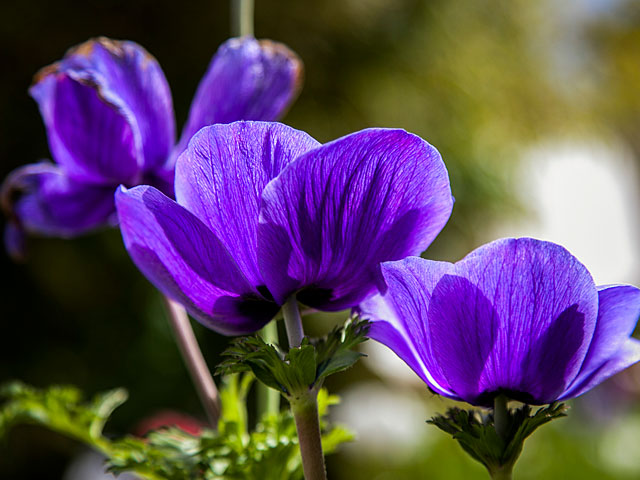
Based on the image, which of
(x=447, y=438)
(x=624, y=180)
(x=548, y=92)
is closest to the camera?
(x=447, y=438)

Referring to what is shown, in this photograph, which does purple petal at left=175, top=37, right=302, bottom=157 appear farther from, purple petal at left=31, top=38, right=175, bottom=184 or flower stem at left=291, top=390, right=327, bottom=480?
flower stem at left=291, top=390, right=327, bottom=480

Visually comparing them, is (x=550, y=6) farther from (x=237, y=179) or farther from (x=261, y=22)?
(x=237, y=179)

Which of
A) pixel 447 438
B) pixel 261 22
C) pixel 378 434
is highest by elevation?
pixel 261 22

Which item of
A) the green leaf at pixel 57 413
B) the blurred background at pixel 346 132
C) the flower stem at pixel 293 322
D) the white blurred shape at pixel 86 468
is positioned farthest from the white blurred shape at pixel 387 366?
the flower stem at pixel 293 322

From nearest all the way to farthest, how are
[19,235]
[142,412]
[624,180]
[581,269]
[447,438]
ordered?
[581,269]
[19,235]
[447,438]
[142,412]
[624,180]

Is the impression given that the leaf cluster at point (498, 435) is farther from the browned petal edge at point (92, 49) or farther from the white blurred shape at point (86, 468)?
the white blurred shape at point (86, 468)

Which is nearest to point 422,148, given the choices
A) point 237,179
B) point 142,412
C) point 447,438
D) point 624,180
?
point 237,179

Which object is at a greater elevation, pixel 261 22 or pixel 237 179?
pixel 237 179
